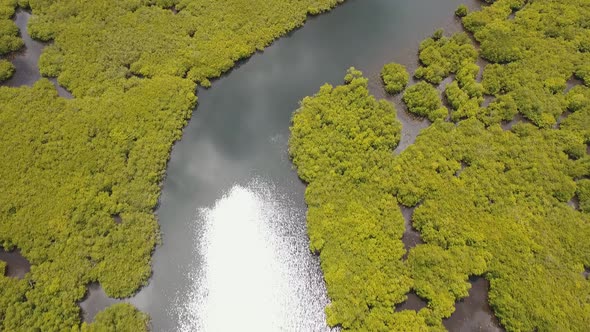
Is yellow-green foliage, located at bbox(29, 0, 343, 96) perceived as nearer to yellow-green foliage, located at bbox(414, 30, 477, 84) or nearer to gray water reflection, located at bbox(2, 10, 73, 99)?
gray water reflection, located at bbox(2, 10, 73, 99)

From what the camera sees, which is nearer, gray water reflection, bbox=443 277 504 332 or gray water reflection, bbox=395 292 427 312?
gray water reflection, bbox=443 277 504 332

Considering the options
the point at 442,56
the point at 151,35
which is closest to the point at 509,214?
the point at 442,56

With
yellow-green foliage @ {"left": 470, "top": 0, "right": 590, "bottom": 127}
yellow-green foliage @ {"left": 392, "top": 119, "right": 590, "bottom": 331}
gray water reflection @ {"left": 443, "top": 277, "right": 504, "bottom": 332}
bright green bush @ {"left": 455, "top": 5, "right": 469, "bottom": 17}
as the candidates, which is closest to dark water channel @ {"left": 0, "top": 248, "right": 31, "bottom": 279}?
yellow-green foliage @ {"left": 392, "top": 119, "right": 590, "bottom": 331}

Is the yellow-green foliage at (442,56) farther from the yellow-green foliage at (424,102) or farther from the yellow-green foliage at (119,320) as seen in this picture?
the yellow-green foliage at (119,320)

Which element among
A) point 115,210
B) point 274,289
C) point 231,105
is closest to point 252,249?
point 274,289

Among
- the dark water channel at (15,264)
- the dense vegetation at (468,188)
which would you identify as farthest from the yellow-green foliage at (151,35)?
the dark water channel at (15,264)

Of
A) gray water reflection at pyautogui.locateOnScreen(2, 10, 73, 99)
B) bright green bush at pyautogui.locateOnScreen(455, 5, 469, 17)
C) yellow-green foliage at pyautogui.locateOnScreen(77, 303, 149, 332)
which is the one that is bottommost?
yellow-green foliage at pyautogui.locateOnScreen(77, 303, 149, 332)

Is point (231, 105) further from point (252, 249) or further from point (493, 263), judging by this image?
point (493, 263)
